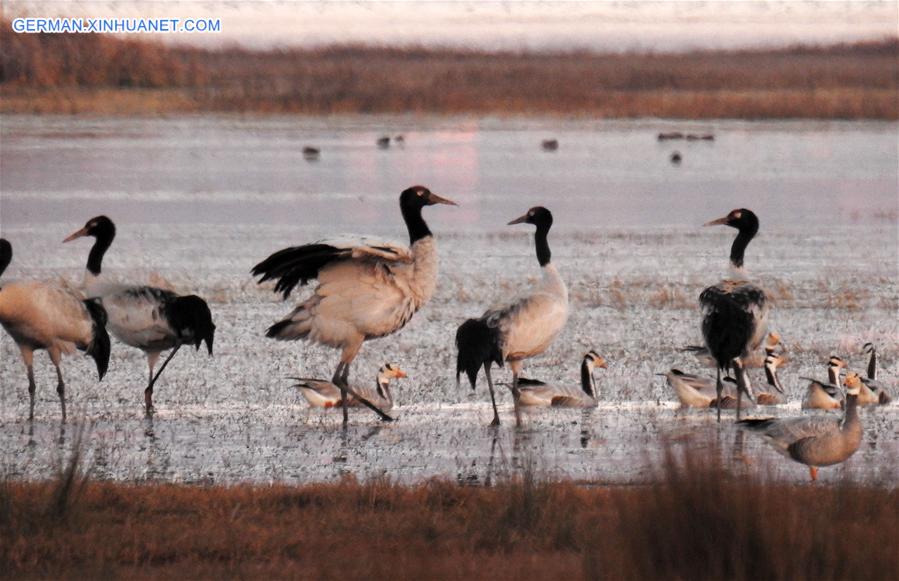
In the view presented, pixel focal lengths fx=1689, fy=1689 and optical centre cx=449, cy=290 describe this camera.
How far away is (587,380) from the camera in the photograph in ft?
34.9

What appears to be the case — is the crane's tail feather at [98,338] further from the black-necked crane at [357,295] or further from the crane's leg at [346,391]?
the crane's leg at [346,391]

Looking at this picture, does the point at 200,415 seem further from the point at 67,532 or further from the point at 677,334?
the point at 677,334

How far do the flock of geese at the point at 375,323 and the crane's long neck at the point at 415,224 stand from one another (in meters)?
0.02

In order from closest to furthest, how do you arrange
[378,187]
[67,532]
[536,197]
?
[67,532] < [536,197] < [378,187]

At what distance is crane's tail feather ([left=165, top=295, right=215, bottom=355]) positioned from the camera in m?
10.7

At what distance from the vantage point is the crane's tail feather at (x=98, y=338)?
1051 centimetres

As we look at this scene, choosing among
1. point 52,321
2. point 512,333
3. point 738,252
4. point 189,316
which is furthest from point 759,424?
point 52,321

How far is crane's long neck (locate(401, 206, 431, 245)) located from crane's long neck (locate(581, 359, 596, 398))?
Result: 1.33m

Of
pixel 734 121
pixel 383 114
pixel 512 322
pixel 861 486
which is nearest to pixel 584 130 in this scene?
pixel 734 121

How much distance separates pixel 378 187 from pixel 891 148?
53.5 ft

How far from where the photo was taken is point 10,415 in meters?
10.2

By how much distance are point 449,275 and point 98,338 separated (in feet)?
22.0

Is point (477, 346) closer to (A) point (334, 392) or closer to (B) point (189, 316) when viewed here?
(A) point (334, 392)

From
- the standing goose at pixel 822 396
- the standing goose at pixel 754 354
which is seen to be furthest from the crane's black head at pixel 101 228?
the standing goose at pixel 822 396
